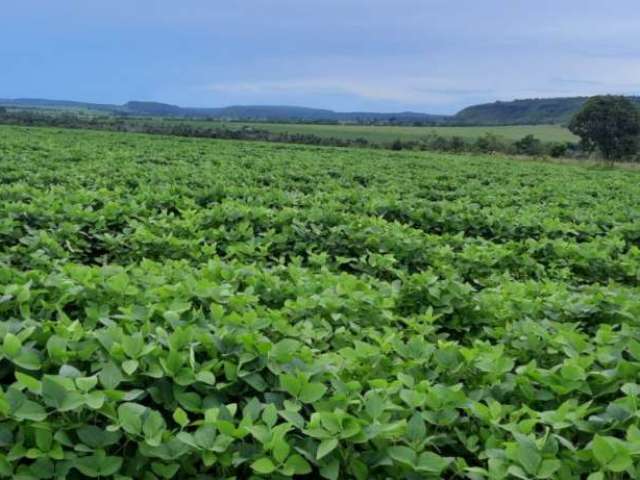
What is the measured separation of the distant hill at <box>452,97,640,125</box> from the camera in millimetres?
121812

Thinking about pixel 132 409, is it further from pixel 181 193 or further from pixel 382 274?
pixel 181 193

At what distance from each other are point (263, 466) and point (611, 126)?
63.9m

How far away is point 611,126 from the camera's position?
57.9m

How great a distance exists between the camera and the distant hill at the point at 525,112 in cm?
12181

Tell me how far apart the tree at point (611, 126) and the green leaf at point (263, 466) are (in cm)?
6206

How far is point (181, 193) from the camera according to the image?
9.29 metres

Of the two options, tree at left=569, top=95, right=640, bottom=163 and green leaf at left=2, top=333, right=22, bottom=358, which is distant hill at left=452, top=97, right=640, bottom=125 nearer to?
tree at left=569, top=95, right=640, bottom=163

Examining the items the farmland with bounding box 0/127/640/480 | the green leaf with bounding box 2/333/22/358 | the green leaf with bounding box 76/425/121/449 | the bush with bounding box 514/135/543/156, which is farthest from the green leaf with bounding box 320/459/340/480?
the bush with bounding box 514/135/543/156

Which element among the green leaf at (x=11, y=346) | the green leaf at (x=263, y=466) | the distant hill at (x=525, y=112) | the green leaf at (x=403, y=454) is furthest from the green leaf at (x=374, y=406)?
the distant hill at (x=525, y=112)

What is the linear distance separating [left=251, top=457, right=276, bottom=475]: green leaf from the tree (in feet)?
204

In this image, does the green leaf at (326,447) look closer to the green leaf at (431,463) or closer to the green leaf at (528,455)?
the green leaf at (431,463)

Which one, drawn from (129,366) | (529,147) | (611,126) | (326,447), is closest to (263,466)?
(326,447)

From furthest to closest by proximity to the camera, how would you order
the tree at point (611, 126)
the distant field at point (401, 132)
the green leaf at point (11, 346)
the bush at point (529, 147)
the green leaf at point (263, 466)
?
the distant field at point (401, 132) < the tree at point (611, 126) < the bush at point (529, 147) < the green leaf at point (11, 346) < the green leaf at point (263, 466)

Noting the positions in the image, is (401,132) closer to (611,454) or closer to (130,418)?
(611,454)
